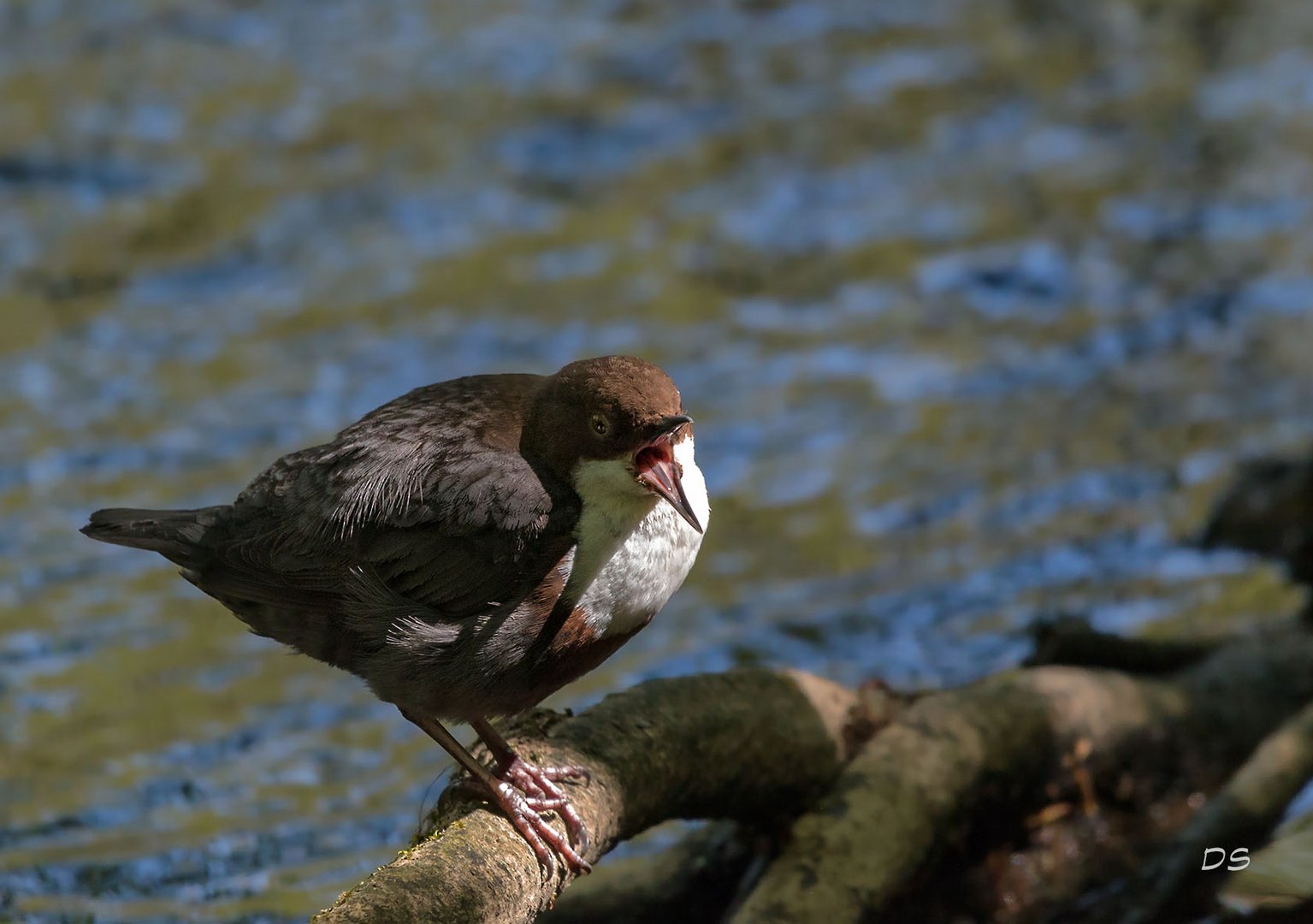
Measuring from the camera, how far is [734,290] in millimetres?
8922

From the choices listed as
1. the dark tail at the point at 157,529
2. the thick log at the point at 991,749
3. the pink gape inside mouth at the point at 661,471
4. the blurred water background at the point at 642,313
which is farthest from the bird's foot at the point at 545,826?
the blurred water background at the point at 642,313

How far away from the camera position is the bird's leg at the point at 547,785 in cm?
302

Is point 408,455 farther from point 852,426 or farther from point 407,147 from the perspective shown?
point 407,147

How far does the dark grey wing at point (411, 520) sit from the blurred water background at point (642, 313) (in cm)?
127

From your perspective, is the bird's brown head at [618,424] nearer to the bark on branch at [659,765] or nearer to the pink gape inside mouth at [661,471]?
the pink gape inside mouth at [661,471]

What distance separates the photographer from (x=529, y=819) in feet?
9.64

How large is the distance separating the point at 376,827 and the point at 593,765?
6.03ft

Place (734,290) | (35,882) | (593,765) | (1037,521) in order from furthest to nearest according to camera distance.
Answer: (734,290), (1037,521), (35,882), (593,765)

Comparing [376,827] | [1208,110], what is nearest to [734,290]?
[1208,110]

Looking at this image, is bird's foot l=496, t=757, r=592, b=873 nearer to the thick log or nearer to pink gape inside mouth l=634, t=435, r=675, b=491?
the thick log

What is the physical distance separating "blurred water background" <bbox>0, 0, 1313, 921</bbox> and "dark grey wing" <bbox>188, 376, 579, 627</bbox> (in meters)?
1.27

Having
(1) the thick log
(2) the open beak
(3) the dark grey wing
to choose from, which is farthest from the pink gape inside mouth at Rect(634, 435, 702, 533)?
(1) the thick log

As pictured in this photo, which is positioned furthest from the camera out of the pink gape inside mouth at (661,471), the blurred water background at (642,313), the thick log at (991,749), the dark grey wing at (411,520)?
the blurred water background at (642,313)

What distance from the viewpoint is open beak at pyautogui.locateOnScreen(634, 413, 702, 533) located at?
3059 mm
